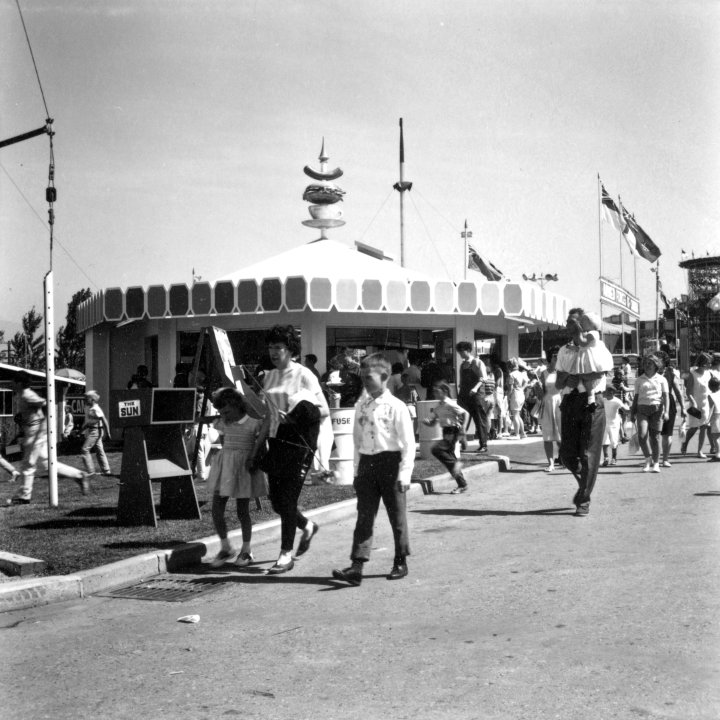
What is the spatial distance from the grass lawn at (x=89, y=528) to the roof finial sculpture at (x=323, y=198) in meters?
13.8

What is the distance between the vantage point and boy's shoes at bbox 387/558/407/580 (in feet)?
20.5

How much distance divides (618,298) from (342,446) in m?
18.9

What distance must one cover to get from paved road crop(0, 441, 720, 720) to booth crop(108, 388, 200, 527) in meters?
1.43

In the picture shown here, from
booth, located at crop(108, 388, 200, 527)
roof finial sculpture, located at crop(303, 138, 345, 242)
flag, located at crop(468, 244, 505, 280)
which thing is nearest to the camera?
booth, located at crop(108, 388, 200, 527)

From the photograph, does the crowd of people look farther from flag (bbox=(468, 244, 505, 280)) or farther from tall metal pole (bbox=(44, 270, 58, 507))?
flag (bbox=(468, 244, 505, 280))

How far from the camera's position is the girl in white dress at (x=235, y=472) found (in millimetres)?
6922

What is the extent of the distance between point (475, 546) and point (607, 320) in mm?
29974

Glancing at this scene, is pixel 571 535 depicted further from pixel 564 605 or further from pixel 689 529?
pixel 564 605

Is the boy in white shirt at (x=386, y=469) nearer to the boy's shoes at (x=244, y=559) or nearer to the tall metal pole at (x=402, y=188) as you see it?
the boy's shoes at (x=244, y=559)

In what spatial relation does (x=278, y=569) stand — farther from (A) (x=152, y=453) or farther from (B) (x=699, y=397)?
(B) (x=699, y=397)

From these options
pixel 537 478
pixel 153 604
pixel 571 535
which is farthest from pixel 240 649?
pixel 537 478

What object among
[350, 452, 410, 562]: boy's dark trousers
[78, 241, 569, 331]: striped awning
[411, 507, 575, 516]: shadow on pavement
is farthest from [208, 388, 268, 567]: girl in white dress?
[78, 241, 569, 331]: striped awning

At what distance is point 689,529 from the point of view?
24.7 feet

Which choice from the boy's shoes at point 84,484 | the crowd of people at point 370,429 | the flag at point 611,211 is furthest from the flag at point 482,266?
the boy's shoes at point 84,484
